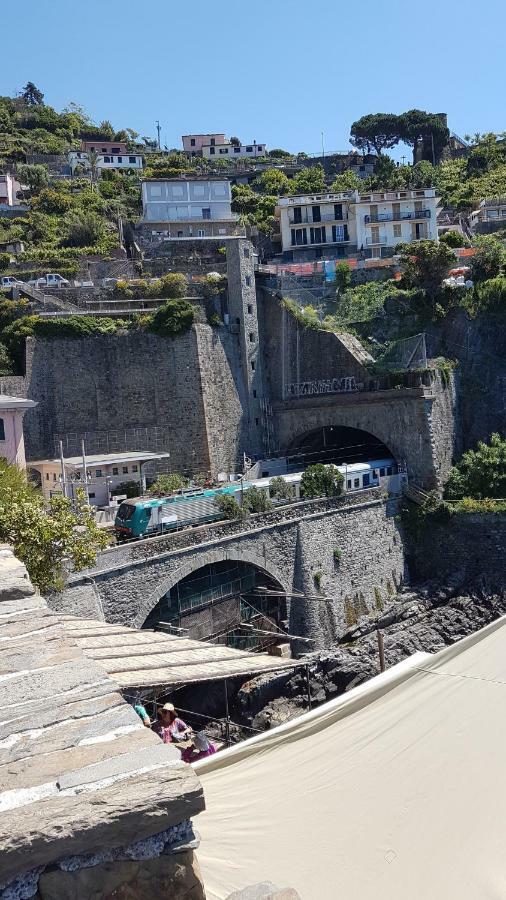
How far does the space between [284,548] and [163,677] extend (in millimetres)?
19688

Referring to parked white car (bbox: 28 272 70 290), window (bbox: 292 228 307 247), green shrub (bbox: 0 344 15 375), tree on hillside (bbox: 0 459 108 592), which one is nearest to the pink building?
green shrub (bbox: 0 344 15 375)

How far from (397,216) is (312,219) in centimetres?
471

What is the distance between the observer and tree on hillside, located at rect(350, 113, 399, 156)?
3095 inches

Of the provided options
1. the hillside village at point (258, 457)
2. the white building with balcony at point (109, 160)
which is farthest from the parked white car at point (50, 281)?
the white building with balcony at point (109, 160)

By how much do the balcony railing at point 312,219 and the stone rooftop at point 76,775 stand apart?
46.2m

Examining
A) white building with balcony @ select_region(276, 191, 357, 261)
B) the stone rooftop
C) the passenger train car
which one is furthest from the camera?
white building with balcony @ select_region(276, 191, 357, 261)

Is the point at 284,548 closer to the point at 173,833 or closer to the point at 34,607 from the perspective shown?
the point at 34,607

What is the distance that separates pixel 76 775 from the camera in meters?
2.91

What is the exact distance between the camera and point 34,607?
516cm

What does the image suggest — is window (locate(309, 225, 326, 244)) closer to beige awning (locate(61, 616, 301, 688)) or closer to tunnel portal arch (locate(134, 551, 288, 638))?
tunnel portal arch (locate(134, 551, 288, 638))

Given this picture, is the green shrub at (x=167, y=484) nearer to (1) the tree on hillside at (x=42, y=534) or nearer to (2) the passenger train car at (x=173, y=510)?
(2) the passenger train car at (x=173, y=510)

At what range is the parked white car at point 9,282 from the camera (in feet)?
113

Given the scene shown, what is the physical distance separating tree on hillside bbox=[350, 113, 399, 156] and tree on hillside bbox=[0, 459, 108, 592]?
69721 millimetres

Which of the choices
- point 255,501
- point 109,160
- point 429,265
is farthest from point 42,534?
point 109,160
